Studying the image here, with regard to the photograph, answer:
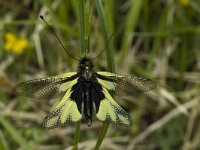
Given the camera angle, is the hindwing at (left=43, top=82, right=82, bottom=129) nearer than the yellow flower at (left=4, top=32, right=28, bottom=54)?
Yes

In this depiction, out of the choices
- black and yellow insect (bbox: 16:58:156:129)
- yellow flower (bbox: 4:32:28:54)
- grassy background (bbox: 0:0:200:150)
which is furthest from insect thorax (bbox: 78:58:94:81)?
yellow flower (bbox: 4:32:28:54)

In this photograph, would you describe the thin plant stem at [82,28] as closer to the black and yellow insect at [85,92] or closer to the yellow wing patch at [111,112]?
the black and yellow insect at [85,92]

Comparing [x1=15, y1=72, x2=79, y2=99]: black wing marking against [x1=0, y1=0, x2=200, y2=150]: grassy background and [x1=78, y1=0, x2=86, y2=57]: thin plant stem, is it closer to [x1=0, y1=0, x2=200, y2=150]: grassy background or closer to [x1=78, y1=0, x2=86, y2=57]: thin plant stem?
[x1=78, y1=0, x2=86, y2=57]: thin plant stem

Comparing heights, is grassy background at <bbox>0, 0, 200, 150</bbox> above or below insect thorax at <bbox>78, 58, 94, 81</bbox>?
below

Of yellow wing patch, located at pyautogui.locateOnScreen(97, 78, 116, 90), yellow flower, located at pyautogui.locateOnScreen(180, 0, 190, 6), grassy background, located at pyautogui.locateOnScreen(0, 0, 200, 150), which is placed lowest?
grassy background, located at pyautogui.locateOnScreen(0, 0, 200, 150)

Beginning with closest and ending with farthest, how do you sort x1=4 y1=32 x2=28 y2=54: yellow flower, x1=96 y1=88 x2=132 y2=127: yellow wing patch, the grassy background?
x1=96 y1=88 x2=132 y2=127: yellow wing patch, the grassy background, x1=4 y1=32 x2=28 y2=54: yellow flower

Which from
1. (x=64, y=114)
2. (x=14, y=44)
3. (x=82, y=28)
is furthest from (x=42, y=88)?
(x=14, y=44)

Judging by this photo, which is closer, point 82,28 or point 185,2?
point 82,28

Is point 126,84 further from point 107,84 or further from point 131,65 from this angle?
point 131,65
